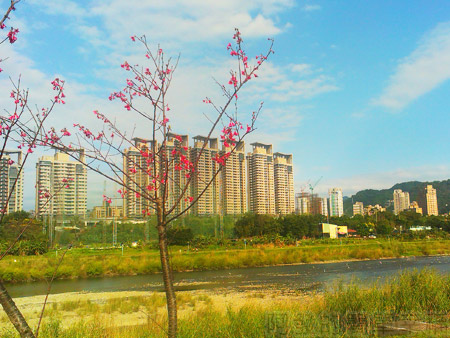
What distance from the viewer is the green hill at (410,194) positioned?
14325cm

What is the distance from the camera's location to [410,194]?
165375 millimetres

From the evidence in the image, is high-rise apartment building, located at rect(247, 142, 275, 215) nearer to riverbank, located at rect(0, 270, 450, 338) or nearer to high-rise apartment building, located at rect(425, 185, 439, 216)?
riverbank, located at rect(0, 270, 450, 338)

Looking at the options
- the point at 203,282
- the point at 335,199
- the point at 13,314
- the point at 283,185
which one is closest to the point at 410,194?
the point at 335,199

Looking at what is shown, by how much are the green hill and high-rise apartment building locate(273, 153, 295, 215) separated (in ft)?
243

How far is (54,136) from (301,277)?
19290 mm

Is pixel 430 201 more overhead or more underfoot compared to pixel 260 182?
more underfoot

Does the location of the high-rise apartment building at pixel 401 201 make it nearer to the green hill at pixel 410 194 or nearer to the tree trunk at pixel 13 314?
the green hill at pixel 410 194

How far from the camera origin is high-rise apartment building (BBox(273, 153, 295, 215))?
82.8 metres

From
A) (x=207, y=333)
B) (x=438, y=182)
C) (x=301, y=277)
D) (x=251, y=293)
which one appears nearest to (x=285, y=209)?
(x=301, y=277)

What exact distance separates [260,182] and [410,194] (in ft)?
371

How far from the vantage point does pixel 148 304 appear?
12523mm

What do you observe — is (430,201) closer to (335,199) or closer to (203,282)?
(335,199)

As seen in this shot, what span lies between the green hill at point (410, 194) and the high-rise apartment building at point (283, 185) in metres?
74.2

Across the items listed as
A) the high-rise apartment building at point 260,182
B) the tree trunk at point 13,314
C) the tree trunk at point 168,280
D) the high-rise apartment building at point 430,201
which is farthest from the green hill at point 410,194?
the tree trunk at point 13,314
